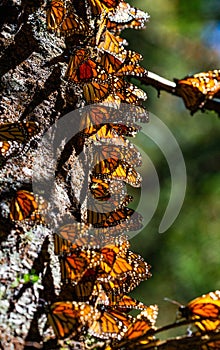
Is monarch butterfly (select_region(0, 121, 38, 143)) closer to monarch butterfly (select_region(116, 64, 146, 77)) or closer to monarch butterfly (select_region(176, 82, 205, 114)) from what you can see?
monarch butterfly (select_region(116, 64, 146, 77))

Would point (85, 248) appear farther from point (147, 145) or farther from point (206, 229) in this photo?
point (147, 145)

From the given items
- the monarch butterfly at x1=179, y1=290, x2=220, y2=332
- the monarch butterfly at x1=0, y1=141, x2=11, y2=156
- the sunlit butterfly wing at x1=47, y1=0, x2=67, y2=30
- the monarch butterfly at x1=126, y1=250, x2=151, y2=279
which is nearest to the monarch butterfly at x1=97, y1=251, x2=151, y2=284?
the monarch butterfly at x1=126, y1=250, x2=151, y2=279

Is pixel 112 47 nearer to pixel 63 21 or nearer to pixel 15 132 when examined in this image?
pixel 63 21

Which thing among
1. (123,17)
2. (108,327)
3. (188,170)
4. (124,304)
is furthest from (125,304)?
(188,170)

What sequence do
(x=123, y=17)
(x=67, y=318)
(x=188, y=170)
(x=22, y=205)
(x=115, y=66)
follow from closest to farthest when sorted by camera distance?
1. (x=67, y=318)
2. (x=22, y=205)
3. (x=115, y=66)
4. (x=123, y=17)
5. (x=188, y=170)

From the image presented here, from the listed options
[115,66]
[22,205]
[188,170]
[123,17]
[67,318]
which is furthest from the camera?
[188,170]

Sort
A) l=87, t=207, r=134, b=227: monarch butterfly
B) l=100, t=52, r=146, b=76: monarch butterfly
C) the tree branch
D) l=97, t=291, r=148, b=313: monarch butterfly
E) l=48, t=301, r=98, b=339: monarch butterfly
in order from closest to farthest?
l=48, t=301, r=98, b=339: monarch butterfly < l=97, t=291, r=148, b=313: monarch butterfly < l=87, t=207, r=134, b=227: monarch butterfly < l=100, t=52, r=146, b=76: monarch butterfly < the tree branch
